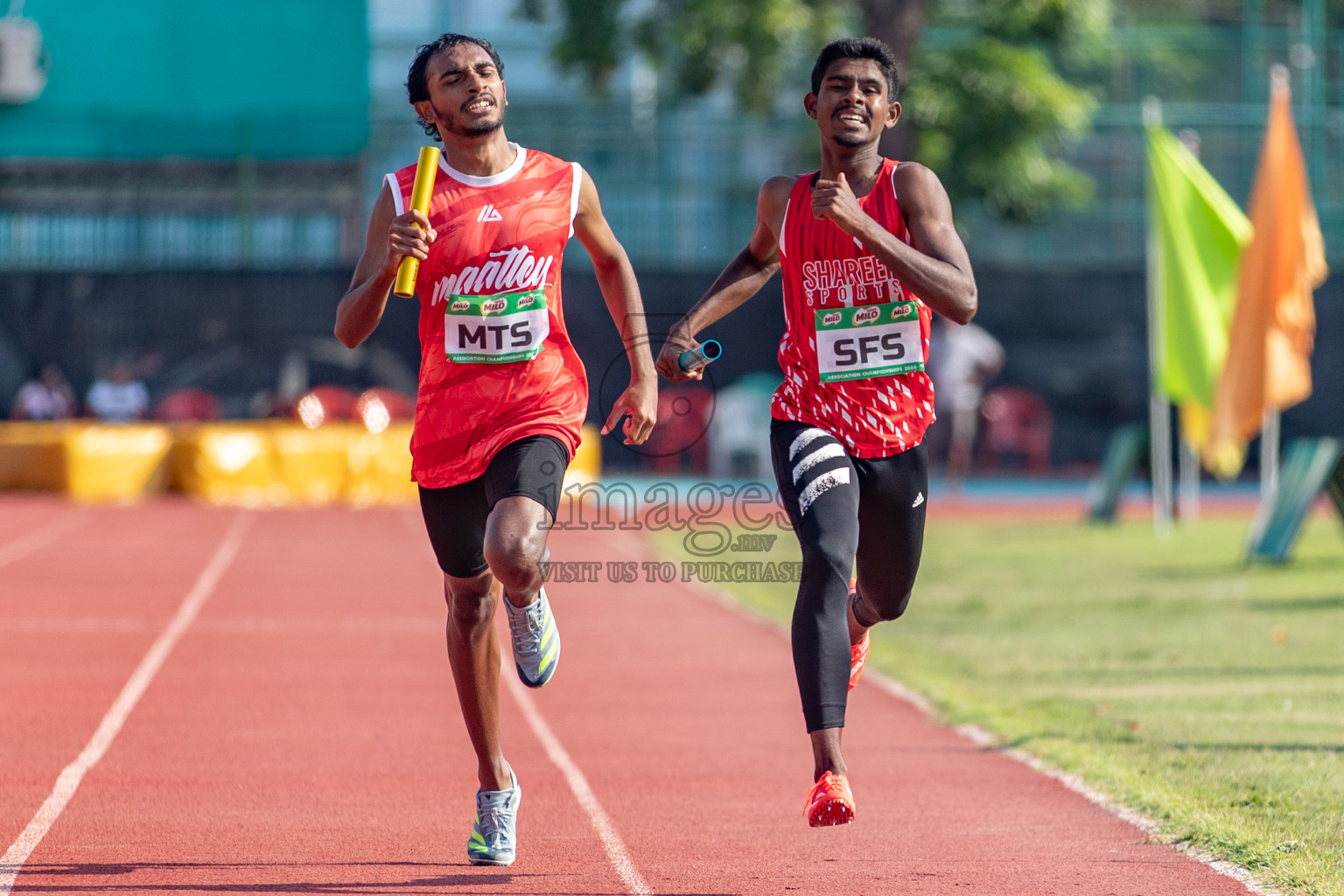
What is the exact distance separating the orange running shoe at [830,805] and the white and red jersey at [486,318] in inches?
45.2

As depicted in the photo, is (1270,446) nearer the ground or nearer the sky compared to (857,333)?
nearer the ground

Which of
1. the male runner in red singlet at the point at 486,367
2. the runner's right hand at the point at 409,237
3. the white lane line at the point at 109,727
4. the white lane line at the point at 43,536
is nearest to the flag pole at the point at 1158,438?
the white lane line at the point at 109,727

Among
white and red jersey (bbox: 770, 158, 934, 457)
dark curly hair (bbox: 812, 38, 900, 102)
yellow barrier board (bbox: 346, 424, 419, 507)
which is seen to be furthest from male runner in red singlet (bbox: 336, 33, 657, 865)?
yellow barrier board (bbox: 346, 424, 419, 507)

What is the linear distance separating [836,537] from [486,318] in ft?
3.43

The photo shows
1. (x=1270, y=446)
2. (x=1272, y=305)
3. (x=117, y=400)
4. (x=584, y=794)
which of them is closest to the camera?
(x=584, y=794)

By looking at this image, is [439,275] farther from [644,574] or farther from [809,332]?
[644,574]

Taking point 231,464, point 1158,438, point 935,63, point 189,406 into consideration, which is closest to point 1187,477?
point 1158,438

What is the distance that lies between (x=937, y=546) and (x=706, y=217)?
10.6 metres

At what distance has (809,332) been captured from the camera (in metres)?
4.73

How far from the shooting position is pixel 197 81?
89.2 feet

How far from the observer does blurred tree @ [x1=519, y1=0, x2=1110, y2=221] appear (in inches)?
896

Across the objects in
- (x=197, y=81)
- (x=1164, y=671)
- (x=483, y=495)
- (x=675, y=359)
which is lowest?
(x=1164, y=671)

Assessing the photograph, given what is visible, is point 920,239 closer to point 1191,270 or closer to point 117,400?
point 1191,270

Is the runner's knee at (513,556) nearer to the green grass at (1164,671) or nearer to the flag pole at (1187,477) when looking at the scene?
the green grass at (1164,671)
